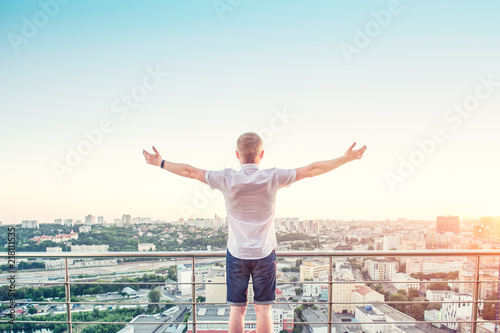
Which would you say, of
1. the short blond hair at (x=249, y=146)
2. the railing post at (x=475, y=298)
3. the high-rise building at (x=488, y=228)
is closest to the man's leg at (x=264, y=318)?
the short blond hair at (x=249, y=146)

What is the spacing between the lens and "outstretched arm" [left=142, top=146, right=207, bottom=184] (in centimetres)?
164

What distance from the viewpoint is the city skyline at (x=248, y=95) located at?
484 cm

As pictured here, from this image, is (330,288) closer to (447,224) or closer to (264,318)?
(264,318)

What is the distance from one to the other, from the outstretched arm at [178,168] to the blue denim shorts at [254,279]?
506 millimetres

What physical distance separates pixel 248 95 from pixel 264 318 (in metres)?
4.80

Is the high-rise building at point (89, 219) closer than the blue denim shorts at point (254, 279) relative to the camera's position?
No

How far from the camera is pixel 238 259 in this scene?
157 centimetres

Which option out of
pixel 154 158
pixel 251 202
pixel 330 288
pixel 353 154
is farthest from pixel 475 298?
pixel 154 158

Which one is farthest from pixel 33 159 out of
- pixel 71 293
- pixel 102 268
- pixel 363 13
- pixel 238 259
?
pixel 363 13

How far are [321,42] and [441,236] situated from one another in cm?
393

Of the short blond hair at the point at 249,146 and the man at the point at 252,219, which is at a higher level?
the short blond hair at the point at 249,146

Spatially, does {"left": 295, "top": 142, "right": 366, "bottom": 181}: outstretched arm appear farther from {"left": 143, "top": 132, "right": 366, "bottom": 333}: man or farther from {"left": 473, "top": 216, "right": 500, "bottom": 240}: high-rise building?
{"left": 473, "top": 216, "right": 500, "bottom": 240}: high-rise building

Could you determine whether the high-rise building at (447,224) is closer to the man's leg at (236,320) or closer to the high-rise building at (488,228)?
the high-rise building at (488,228)

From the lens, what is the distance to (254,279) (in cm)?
158
